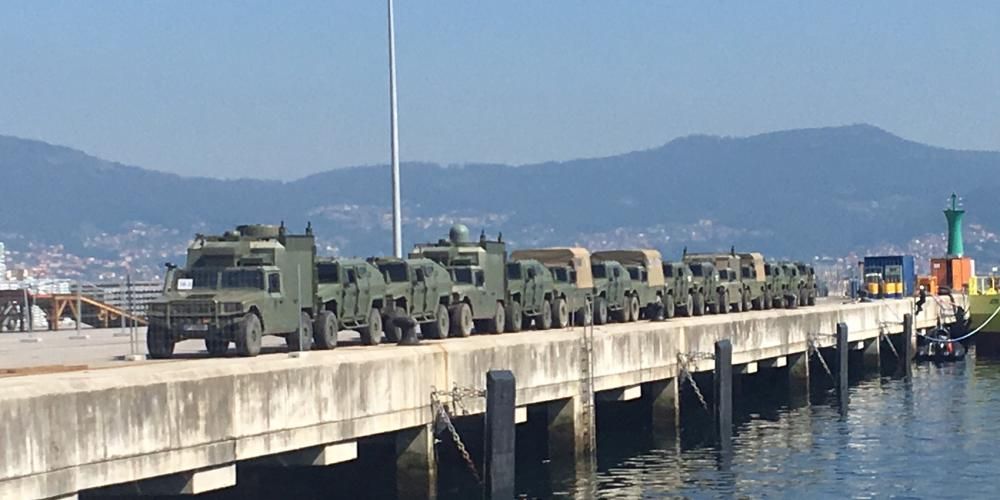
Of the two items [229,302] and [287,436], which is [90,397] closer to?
[287,436]

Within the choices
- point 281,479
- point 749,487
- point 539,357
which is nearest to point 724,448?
point 749,487

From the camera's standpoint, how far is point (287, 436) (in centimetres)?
2652

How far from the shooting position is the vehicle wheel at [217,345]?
33625 millimetres

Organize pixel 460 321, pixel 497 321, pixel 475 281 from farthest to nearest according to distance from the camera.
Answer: pixel 497 321 < pixel 475 281 < pixel 460 321

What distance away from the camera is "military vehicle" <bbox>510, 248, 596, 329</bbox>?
51.1m

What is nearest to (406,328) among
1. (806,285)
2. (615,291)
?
(615,291)

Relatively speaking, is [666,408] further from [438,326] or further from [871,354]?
[871,354]

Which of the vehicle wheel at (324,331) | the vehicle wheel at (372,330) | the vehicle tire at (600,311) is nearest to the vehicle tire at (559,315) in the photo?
the vehicle tire at (600,311)

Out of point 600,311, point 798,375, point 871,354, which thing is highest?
point 600,311

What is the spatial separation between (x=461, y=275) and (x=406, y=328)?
7624 millimetres

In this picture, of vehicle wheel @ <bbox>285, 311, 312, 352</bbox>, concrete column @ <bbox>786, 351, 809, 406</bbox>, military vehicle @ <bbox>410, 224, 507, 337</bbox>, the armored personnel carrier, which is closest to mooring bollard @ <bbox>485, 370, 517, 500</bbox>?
vehicle wheel @ <bbox>285, 311, 312, 352</bbox>

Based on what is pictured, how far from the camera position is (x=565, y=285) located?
52375 millimetres

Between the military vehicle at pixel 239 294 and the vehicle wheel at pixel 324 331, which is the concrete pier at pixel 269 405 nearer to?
the military vehicle at pixel 239 294

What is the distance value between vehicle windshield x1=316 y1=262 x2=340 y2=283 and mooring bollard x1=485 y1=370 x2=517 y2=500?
6455mm
